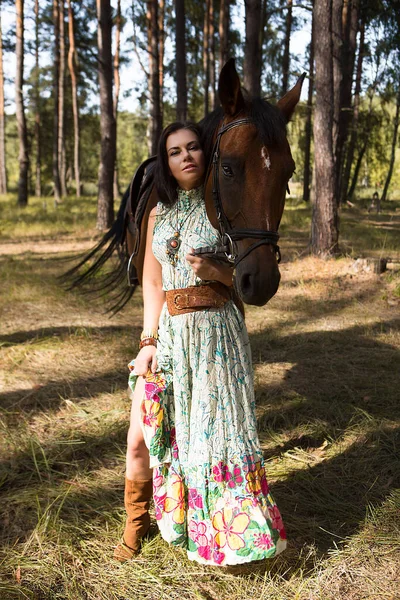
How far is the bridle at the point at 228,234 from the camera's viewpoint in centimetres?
168

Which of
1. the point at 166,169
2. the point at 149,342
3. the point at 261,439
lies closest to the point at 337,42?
the point at 261,439

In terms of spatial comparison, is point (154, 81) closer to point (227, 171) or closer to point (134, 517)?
point (227, 171)

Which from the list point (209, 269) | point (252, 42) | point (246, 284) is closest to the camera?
point (246, 284)

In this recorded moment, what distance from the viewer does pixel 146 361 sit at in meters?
2.10

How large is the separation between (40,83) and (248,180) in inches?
1034

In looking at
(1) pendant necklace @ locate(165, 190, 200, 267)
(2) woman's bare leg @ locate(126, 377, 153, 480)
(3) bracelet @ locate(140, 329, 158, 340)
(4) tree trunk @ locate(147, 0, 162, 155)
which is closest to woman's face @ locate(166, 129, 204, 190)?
(1) pendant necklace @ locate(165, 190, 200, 267)

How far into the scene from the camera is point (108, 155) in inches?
489

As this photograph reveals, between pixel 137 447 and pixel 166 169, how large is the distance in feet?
3.87

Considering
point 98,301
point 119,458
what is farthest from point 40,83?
point 119,458

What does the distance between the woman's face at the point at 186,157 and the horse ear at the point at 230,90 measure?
7.2 inches

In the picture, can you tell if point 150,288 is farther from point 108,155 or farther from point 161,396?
point 108,155

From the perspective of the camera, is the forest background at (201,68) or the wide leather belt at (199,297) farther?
the forest background at (201,68)

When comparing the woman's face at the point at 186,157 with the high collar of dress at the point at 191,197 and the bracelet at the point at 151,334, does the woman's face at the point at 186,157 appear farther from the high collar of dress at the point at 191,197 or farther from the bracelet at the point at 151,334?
the bracelet at the point at 151,334

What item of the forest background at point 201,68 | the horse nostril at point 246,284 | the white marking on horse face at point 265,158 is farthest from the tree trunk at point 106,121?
the horse nostril at point 246,284
